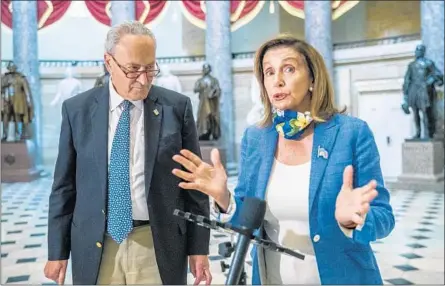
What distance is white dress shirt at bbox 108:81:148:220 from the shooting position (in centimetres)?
175

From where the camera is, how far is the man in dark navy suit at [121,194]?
68.1 inches

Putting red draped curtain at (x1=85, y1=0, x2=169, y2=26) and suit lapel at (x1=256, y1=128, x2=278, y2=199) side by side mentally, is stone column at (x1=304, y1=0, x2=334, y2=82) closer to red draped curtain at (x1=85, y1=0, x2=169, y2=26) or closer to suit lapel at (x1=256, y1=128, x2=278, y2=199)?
red draped curtain at (x1=85, y1=0, x2=169, y2=26)

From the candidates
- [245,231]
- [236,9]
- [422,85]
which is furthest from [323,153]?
[236,9]

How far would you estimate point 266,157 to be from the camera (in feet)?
4.62

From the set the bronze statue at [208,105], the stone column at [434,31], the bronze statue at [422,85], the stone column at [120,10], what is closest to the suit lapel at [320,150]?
the bronze statue at [422,85]

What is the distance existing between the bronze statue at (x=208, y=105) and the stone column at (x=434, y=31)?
5.44 metres

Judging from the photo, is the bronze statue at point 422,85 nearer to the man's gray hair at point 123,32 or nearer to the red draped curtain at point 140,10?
the man's gray hair at point 123,32

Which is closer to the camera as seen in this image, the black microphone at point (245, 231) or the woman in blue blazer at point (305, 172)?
the black microphone at point (245, 231)

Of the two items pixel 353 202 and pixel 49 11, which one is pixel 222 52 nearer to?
pixel 49 11

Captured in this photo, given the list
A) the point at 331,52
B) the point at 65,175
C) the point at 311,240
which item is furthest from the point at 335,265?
the point at 331,52

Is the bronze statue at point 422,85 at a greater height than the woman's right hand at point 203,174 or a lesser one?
greater

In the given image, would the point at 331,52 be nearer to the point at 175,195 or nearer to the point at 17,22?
the point at 17,22

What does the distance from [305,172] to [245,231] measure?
595 mm

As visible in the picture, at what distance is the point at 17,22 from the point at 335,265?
16.1 metres
